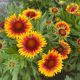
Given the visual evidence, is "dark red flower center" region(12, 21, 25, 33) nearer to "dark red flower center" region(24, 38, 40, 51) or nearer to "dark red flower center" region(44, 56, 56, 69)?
"dark red flower center" region(24, 38, 40, 51)

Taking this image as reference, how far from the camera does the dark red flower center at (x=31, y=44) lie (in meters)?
2.53

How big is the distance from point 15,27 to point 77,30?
90cm

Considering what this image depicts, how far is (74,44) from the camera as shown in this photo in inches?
125

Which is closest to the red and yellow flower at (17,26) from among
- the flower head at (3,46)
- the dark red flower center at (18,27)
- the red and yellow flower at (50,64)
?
the dark red flower center at (18,27)

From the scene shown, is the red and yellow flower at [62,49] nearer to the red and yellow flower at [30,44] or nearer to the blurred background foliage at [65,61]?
the blurred background foliage at [65,61]

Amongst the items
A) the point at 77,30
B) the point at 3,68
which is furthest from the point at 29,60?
the point at 77,30

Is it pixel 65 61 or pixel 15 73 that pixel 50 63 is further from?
pixel 65 61

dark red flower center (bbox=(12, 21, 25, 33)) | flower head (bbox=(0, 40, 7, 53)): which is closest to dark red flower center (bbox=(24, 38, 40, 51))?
dark red flower center (bbox=(12, 21, 25, 33))

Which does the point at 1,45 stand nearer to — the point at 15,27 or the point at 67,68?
the point at 15,27

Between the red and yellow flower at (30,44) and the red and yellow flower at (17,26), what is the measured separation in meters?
0.06

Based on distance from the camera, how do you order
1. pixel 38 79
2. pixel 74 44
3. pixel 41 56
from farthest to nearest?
pixel 74 44 < pixel 38 79 < pixel 41 56

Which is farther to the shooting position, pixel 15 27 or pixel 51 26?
pixel 51 26

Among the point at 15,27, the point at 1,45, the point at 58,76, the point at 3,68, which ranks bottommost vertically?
the point at 58,76

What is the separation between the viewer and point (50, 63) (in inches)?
103
